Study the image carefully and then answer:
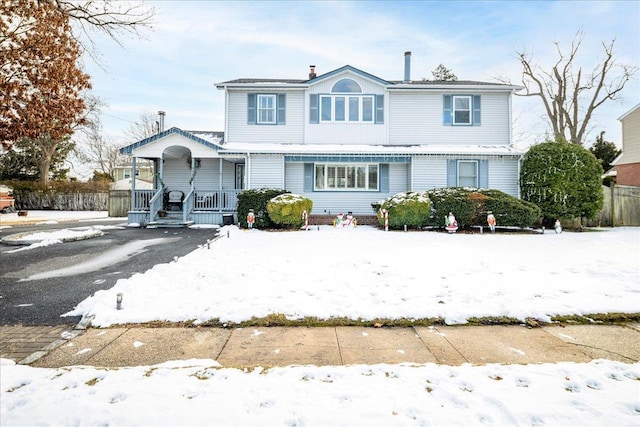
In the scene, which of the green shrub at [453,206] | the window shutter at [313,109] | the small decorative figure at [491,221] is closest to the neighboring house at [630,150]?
the small decorative figure at [491,221]

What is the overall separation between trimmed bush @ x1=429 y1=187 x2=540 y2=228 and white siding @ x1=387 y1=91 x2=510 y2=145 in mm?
4136

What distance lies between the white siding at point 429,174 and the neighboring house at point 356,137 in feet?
0.15

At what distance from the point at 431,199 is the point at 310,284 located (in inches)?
382

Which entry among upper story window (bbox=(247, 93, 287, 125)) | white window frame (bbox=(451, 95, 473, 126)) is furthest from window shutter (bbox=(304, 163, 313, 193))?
white window frame (bbox=(451, 95, 473, 126))

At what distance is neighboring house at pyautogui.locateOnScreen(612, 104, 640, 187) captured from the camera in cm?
2163

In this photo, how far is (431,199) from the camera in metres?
13.7

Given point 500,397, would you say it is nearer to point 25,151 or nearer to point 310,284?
point 310,284

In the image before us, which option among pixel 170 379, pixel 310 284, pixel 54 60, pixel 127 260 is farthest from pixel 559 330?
pixel 54 60

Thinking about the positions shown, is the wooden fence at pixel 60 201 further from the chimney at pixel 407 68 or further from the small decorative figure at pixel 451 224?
the small decorative figure at pixel 451 224

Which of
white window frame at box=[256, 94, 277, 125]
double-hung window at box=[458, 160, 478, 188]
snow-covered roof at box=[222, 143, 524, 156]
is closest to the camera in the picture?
snow-covered roof at box=[222, 143, 524, 156]

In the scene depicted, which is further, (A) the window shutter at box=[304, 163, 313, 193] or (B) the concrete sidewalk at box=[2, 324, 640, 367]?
(A) the window shutter at box=[304, 163, 313, 193]

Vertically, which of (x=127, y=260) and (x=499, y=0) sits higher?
(x=499, y=0)

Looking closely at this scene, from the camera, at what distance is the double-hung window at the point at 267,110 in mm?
16328

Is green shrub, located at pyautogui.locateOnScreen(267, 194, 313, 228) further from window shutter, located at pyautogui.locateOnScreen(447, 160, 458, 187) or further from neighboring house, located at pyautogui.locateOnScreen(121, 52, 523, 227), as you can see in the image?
window shutter, located at pyautogui.locateOnScreen(447, 160, 458, 187)
